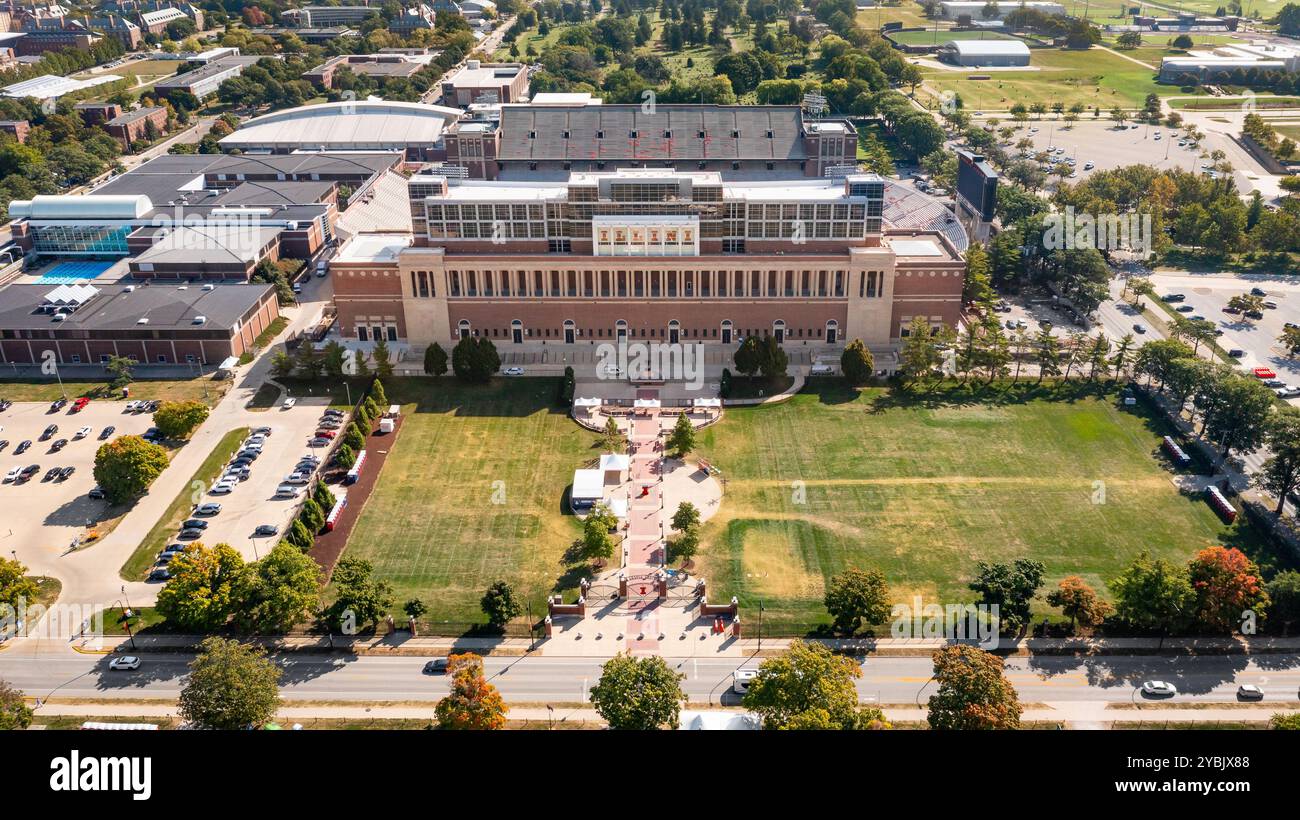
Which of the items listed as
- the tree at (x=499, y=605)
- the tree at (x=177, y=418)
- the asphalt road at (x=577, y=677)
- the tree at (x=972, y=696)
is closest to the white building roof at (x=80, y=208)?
the tree at (x=177, y=418)

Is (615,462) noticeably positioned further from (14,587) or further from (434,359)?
(14,587)

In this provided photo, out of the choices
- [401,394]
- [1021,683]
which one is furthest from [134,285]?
[1021,683]

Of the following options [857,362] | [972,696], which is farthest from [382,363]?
[972,696]

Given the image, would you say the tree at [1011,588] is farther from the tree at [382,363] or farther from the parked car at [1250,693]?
the tree at [382,363]

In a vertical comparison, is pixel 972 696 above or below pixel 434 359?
below

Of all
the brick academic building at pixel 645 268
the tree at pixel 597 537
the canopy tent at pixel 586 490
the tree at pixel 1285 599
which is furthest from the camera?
the brick academic building at pixel 645 268

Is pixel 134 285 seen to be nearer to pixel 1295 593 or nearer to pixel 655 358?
pixel 655 358
